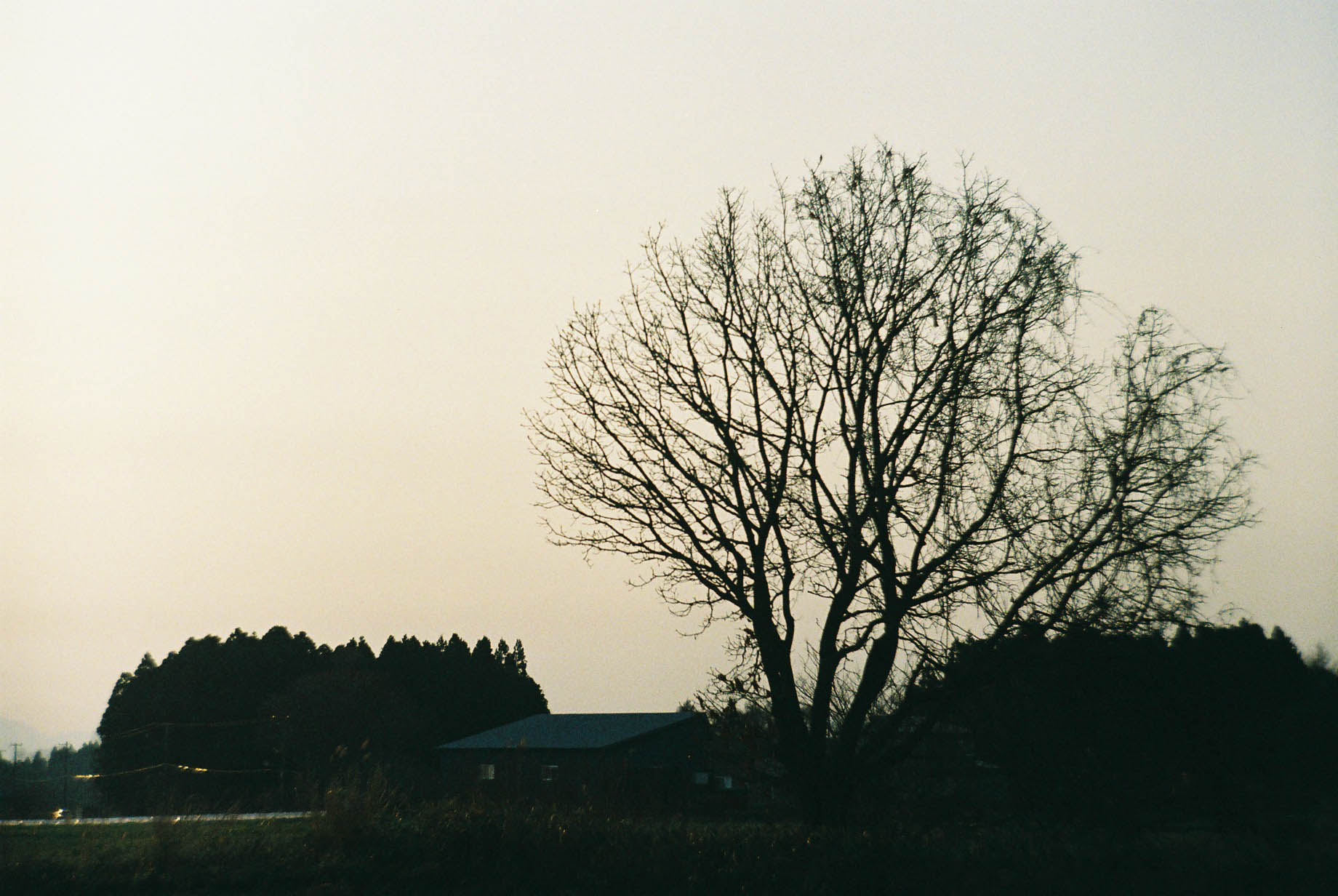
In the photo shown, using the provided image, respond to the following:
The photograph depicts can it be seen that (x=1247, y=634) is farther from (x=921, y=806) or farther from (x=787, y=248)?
(x=787, y=248)

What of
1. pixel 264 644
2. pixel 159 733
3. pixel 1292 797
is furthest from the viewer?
pixel 264 644

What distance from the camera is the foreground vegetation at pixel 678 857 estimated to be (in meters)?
9.63

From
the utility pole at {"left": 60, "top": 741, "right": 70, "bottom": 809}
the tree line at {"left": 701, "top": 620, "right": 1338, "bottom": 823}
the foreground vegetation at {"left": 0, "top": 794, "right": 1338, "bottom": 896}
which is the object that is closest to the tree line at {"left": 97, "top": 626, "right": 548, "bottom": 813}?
the utility pole at {"left": 60, "top": 741, "right": 70, "bottom": 809}

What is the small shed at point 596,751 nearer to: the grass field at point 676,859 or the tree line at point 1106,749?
the grass field at point 676,859

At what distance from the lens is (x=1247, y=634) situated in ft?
40.2

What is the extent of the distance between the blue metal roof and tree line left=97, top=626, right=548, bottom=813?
381cm

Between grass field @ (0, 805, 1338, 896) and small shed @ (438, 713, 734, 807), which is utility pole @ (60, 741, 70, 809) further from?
grass field @ (0, 805, 1338, 896)

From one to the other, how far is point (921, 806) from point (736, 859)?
238 centimetres

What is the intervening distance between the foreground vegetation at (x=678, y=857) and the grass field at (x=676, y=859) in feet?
0.06

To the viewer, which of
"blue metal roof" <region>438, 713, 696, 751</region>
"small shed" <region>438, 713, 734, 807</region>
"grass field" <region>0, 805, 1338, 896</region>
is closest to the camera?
"grass field" <region>0, 805, 1338, 896</region>

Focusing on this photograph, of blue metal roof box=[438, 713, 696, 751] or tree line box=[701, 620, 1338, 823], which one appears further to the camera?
blue metal roof box=[438, 713, 696, 751]

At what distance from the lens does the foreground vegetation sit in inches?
379

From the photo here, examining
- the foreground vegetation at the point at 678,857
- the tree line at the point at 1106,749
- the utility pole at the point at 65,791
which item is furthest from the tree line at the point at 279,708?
the tree line at the point at 1106,749

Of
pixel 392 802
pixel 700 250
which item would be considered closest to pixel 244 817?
pixel 392 802
